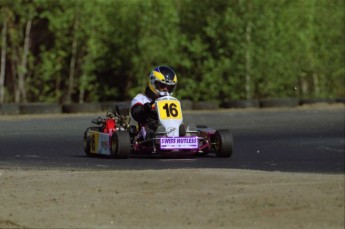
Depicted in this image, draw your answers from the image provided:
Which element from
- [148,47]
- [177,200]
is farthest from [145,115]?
[148,47]

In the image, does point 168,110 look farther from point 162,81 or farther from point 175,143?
point 175,143

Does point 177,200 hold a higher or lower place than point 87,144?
lower

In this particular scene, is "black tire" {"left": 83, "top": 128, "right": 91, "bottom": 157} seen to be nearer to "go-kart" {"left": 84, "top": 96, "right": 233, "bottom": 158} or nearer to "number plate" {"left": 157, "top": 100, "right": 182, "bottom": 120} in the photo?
"go-kart" {"left": 84, "top": 96, "right": 233, "bottom": 158}

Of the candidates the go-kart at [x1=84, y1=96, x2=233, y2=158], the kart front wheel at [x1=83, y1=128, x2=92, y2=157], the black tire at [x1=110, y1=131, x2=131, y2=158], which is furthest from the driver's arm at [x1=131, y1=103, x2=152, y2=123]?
the kart front wheel at [x1=83, y1=128, x2=92, y2=157]

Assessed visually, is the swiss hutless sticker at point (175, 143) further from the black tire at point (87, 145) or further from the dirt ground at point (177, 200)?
the dirt ground at point (177, 200)

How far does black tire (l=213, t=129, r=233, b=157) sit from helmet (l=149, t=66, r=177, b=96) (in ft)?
3.04

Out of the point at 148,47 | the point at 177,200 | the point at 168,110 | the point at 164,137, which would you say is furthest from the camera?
the point at 148,47

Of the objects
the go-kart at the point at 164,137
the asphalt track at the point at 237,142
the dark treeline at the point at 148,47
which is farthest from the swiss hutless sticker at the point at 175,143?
the dark treeline at the point at 148,47

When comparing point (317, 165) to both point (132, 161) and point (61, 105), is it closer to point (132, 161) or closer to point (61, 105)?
point (132, 161)

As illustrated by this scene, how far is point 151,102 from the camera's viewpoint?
15688 mm

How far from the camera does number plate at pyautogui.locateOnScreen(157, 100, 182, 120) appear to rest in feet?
50.7

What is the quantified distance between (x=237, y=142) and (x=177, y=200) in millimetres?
8267

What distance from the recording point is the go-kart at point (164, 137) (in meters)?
15.2

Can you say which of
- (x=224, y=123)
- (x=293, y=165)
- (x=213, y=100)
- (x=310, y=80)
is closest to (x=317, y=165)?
(x=293, y=165)
